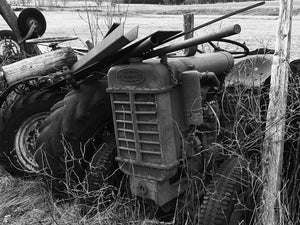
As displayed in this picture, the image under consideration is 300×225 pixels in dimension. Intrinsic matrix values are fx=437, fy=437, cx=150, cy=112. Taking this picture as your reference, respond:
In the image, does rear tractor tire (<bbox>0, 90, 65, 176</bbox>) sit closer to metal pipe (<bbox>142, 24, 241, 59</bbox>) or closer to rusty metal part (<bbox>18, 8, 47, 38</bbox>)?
metal pipe (<bbox>142, 24, 241, 59</bbox>)

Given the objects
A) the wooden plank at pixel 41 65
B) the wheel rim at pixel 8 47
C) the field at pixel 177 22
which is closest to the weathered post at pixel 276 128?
the field at pixel 177 22

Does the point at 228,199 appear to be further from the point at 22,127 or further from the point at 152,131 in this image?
the point at 22,127

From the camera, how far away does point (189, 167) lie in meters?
2.74

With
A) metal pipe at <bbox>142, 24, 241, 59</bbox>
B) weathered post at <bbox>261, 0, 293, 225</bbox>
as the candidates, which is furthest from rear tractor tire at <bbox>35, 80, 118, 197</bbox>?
weathered post at <bbox>261, 0, 293, 225</bbox>

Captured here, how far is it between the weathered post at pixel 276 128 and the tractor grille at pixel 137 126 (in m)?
0.64

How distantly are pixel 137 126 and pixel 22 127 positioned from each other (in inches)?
70.8

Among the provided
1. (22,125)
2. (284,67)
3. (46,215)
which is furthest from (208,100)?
(22,125)

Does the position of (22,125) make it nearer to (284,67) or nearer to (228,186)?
(228,186)

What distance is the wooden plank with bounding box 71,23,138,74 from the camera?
255 centimetres

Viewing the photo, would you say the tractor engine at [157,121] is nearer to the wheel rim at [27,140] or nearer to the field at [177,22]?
the field at [177,22]

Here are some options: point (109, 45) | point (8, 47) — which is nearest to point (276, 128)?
point (109, 45)

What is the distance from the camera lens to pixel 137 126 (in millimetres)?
2666

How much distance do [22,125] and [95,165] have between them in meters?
1.25

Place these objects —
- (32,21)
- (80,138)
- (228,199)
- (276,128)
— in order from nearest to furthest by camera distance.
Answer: (276,128), (228,199), (80,138), (32,21)
